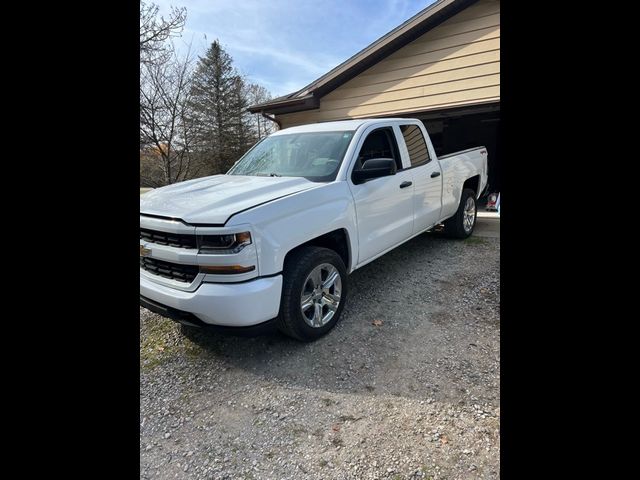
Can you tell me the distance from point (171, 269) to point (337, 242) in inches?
59.4

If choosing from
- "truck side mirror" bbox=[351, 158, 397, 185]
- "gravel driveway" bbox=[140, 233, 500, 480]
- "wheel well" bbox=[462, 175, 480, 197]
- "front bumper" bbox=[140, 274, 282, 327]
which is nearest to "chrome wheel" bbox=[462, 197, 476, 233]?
"wheel well" bbox=[462, 175, 480, 197]

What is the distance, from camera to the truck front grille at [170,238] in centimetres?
269

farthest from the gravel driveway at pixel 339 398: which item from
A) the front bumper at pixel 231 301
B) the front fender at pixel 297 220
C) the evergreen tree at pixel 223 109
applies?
the evergreen tree at pixel 223 109

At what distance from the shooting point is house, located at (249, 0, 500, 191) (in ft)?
22.5

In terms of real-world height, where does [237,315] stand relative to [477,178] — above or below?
below

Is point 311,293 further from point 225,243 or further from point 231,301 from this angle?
point 225,243

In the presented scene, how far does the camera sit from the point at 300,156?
4.02 m

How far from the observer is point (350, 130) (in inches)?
158

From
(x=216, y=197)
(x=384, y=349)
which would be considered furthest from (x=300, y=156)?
(x=384, y=349)

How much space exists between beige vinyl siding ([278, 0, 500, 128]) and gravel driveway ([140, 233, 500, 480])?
15.7 feet

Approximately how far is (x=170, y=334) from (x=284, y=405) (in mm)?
1560

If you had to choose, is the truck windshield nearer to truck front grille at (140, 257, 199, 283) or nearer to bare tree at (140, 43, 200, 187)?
truck front grille at (140, 257, 199, 283)
